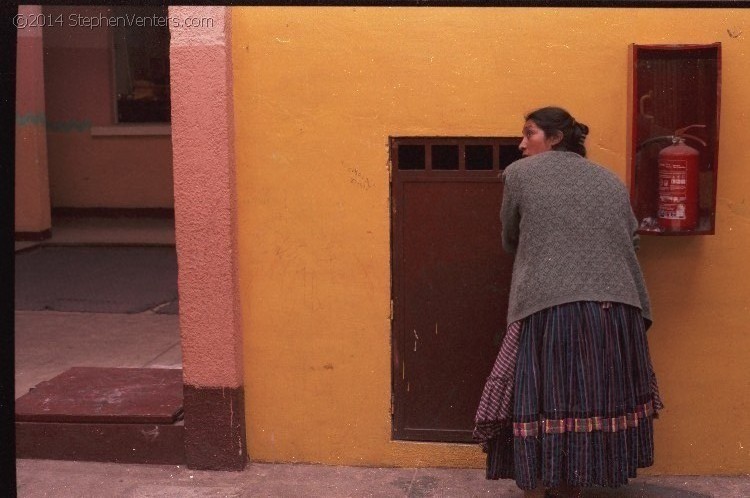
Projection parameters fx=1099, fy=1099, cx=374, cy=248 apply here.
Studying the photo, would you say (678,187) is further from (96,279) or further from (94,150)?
(94,150)

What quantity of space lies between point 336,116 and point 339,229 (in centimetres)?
50

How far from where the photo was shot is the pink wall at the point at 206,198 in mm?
4797

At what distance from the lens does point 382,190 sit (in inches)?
191

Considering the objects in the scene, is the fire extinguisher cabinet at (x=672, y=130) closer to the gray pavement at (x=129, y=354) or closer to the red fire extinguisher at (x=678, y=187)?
the red fire extinguisher at (x=678, y=187)

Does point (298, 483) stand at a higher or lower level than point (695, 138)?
lower

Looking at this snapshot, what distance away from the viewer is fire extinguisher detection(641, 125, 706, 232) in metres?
4.46

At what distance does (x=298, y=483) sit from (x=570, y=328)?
154 centimetres

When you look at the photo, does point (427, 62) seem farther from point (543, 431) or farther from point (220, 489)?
point (220, 489)

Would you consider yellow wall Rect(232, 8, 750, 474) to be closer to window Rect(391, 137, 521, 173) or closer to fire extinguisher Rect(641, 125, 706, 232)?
window Rect(391, 137, 521, 173)

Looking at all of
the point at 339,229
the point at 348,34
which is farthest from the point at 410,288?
the point at 348,34

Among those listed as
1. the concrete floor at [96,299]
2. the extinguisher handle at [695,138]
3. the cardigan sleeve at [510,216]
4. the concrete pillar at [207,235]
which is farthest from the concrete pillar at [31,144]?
the extinguisher handle at [695,138]

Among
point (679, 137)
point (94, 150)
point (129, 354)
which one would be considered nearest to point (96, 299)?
point (129, 354)

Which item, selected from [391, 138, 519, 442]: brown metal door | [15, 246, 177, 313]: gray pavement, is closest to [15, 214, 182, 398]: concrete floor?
[15, 246, 177, 313]: gray pavement

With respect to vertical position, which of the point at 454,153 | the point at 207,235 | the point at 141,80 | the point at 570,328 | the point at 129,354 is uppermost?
the point at 141,80
